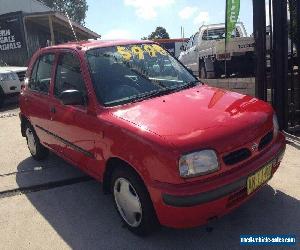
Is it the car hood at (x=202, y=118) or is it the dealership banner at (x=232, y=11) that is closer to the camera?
the car hood at (x=202, y=118)

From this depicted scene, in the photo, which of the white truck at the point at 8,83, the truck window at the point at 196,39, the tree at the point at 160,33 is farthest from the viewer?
the tree at the point at 160,33

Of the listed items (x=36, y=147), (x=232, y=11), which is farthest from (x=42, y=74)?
(x=232, y=11)

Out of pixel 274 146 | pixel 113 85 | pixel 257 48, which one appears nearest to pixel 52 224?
Answer: pixel 113 85

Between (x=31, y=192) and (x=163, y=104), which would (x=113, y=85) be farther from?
(x=31, y=192)

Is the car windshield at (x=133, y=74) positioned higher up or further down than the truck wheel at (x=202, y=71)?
higher up

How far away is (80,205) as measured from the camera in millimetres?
4277

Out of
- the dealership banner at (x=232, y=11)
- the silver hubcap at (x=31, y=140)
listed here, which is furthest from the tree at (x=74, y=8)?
the silver hubcap at (x=31, y=140)

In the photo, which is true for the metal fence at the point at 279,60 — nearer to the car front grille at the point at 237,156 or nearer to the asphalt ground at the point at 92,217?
the asphalt ground at the point at 92,217

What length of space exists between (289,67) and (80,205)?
14.0 feet

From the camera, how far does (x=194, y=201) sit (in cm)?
287

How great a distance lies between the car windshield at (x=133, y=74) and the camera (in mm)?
3844

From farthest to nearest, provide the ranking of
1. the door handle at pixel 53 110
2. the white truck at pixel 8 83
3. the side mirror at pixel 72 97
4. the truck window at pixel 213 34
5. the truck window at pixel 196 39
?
the truck window at pixel 196 39, the truck window at pixel 213 34, the white truck at pixel 8 83, the door handle at pixel 53 110, the side mirror at pixel 72 97

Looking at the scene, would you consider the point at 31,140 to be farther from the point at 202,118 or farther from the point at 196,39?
the point at 196,39

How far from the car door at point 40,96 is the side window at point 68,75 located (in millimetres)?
227
